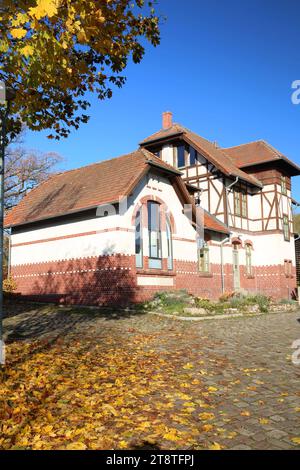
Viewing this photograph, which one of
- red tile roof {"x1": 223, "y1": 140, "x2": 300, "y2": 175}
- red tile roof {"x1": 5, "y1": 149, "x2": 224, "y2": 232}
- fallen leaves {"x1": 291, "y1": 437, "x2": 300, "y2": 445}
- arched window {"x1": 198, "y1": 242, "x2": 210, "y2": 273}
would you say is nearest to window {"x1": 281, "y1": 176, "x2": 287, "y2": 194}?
red tile roof {"x1": 223, "y1": 140, "x2": 300, "y2": 175}

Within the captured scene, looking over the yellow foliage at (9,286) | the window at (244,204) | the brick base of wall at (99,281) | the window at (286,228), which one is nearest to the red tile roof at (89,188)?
the brick base of wall at (99,281)

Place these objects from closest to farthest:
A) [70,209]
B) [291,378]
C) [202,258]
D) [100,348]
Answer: [291,378]
[100,348]
[70,209]
[202,258]

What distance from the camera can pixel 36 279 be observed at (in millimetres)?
19531

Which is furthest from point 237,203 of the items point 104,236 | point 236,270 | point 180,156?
point 104,236

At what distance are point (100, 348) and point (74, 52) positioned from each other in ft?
18.7

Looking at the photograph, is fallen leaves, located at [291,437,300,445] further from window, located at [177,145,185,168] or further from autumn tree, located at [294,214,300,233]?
autumn tree, located at [294,214,300,233]

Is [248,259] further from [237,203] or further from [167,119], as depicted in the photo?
[167,119]

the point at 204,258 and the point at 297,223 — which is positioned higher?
the point at 297,223

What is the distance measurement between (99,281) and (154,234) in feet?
10.8

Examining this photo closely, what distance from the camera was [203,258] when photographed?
74.1ft

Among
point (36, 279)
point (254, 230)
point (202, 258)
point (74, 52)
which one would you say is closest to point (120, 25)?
point (74, 52)

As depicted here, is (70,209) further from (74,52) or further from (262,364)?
(262,364)

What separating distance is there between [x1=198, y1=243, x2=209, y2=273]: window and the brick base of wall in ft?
1.35

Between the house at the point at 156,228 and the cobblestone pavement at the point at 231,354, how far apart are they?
2.68m
